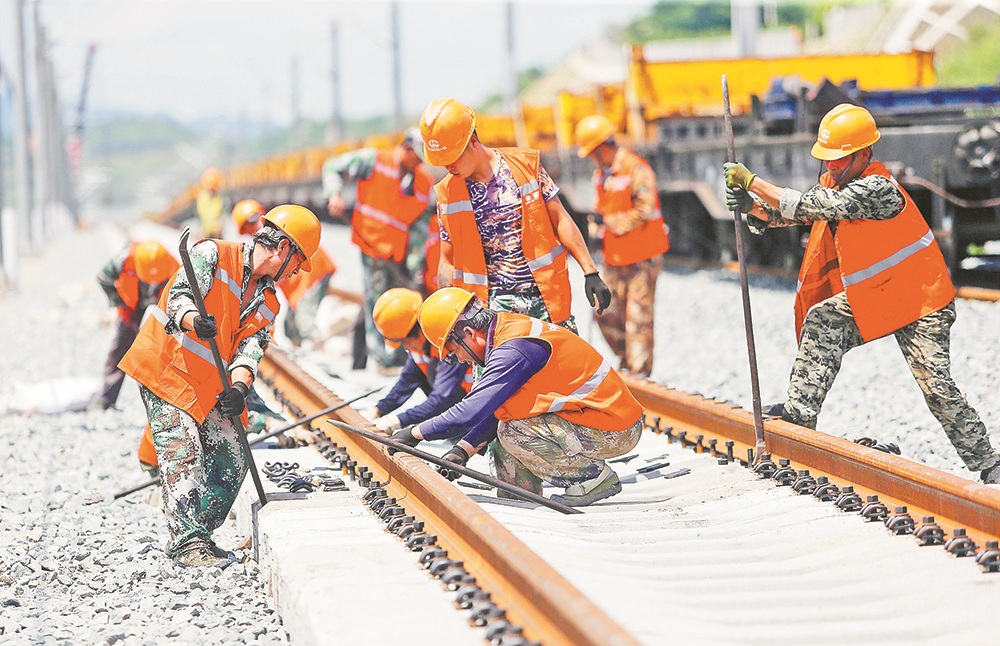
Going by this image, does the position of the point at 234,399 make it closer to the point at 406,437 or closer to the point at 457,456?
the point at 406,437

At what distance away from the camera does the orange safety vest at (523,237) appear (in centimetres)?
606

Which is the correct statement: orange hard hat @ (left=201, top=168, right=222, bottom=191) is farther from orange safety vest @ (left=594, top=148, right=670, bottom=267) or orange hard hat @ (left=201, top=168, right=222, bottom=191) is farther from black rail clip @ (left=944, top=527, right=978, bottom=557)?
black rail clip @ (left=944, top=527, right=978, bottom=557)

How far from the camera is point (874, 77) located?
17312 mm

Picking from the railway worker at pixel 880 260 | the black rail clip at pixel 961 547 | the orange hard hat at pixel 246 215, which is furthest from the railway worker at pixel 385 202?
the black rail clip at pixel 961 547

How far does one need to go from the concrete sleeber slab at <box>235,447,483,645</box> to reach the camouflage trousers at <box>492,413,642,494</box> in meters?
0.62

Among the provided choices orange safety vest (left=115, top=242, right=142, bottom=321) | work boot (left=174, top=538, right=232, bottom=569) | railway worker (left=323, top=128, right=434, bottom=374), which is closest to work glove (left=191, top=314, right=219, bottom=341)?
work boot (left=174, top=538, right=232, bottom=569)

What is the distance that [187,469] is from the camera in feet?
17.2

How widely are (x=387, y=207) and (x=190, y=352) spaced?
431cm

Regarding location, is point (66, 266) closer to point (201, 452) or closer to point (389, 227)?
point (389, 227)

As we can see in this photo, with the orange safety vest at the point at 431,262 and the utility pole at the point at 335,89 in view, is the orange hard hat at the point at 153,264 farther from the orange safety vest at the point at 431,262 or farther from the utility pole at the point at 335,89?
the utility pole at the point at 335,89

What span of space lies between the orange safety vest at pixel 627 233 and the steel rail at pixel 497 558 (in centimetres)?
301

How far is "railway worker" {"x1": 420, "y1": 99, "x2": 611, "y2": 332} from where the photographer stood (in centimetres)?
605

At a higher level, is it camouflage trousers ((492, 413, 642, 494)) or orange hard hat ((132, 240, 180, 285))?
orange hard hat ((132, 240, 180, 285))

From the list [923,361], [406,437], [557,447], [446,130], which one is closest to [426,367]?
[406,437]
